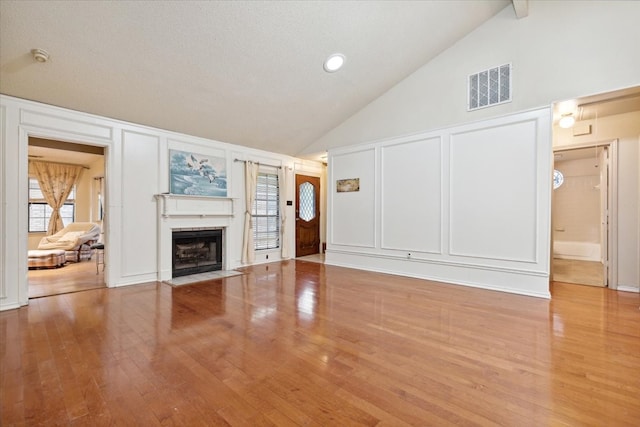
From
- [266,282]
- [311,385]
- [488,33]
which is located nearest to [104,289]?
[266,282]

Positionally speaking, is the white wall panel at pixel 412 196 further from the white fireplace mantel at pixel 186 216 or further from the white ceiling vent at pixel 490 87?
the white fireplace mantel at pixel 186 216

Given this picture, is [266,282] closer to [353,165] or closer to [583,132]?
[353,165]

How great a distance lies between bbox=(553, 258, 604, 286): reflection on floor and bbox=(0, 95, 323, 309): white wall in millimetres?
6444

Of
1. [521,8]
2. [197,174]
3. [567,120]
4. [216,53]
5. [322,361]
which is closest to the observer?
[322,361]

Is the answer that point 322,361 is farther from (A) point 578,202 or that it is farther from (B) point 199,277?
(A) point 578,202

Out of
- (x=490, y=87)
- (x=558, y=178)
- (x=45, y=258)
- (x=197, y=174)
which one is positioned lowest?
(x=45, y=258)

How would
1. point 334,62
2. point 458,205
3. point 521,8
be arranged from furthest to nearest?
1. point 458,205
2. point 334,62
3. point 521,8

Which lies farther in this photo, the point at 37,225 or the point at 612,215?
the point at 37,225

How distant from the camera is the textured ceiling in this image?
306 cm

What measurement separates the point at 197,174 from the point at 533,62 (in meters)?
5.79

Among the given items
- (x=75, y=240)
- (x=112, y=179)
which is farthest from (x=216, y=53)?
(x=75, y=240)

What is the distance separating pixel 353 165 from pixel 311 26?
119 inches

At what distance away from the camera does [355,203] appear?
6.28 m

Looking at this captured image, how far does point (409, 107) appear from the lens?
5.42 meters
